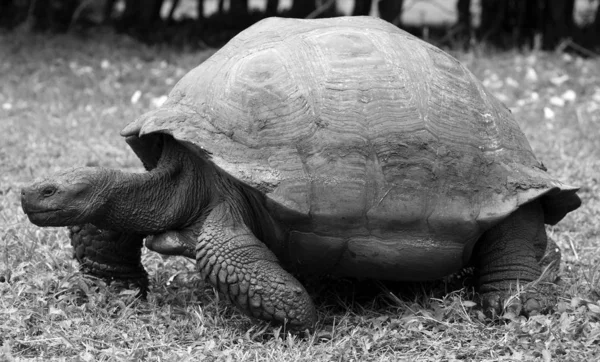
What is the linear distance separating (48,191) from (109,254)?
0.59 meters

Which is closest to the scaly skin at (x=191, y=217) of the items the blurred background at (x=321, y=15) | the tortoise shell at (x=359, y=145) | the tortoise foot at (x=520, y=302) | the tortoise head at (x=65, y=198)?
the tortoise head at (x=65, y=198)

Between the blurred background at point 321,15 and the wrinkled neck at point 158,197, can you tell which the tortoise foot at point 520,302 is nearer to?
the wrinkled neck at point 158,197

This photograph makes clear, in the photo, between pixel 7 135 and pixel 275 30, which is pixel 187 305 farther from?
pixel 7 135

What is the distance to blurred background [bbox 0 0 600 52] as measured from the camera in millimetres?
10070

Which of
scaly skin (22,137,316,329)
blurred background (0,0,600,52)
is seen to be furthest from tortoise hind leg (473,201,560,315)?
blurred background (0,0,600,52)

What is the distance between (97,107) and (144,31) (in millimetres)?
3295

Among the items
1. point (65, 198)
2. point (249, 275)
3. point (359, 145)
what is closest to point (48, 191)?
point (65, 198)

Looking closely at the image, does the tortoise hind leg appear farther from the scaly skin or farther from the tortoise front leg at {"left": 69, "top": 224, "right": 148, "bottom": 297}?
the tortoise front leg at {"left": 69, "top": 224, "right": 148, "bottom": 297}

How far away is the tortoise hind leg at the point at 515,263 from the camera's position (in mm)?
3533

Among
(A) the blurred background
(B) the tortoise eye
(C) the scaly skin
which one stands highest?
(B) the tortoise eye

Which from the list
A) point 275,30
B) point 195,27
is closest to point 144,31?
point 195,27

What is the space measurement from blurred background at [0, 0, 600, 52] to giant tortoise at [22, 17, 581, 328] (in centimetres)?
655

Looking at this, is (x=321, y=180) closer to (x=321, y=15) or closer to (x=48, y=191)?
(x=48, y=191)

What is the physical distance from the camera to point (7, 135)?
6691 mm
